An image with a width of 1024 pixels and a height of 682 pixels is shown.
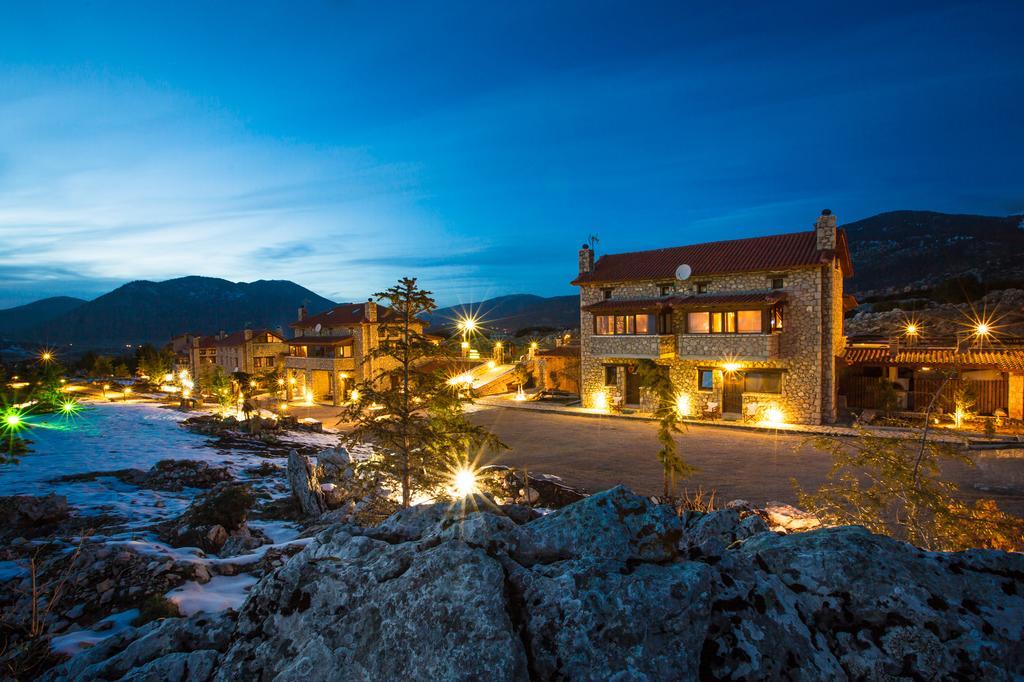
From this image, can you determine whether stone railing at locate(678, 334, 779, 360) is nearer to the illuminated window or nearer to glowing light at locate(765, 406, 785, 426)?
the illuminated window

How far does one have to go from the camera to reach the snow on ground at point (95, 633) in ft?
15.2

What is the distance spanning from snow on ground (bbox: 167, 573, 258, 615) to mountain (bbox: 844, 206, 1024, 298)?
71.3 metres

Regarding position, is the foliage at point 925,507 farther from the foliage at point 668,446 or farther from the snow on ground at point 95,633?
the snow on ground at point 95,633

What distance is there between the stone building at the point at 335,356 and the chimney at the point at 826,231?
98.5ft

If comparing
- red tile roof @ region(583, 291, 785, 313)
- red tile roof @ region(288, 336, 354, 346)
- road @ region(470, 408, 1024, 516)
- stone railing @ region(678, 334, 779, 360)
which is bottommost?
road @ region(470, 408, 1024, 516)

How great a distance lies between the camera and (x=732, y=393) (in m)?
26.6

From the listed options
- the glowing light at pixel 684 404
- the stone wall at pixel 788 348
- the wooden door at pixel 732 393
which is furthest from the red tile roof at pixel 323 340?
the wooden door at pixel 732 393

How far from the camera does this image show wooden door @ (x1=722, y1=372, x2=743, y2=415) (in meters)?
26.5

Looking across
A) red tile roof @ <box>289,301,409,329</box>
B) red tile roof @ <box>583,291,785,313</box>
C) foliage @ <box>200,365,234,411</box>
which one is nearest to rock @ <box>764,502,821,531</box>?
red tile roof @ <box>583,291,785,313</box>

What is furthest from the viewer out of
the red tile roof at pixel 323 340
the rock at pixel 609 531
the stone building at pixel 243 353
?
the stone building at pixel 243 353

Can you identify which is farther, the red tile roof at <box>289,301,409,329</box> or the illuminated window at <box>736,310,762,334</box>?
the red tile roof at <box>289,301,409,329</box>

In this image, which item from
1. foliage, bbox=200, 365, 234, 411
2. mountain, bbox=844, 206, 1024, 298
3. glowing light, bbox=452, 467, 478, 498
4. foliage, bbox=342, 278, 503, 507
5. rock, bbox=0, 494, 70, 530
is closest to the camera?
rock, bbox=0, 494, 70, 530

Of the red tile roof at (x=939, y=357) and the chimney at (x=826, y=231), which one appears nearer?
the red tile roof at (x=939, y=357)

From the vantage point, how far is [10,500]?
952 cm
